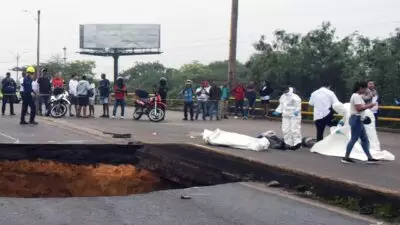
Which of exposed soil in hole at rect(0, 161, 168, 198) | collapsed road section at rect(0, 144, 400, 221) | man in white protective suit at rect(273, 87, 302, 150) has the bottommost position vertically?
exposed soil in hole at rect(0, 161, 168, 198)

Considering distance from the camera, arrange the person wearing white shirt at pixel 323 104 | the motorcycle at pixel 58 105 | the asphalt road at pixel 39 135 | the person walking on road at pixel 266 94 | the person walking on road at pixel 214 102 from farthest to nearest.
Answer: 1. the person walking on road at pixel 266 94
2. the person walking on road at pixel 214 102
3. the motorcycle at pixel 58 105
4. the person wearing white shirt at pixel 323 104
5. the asphalt road at pixel 39 135

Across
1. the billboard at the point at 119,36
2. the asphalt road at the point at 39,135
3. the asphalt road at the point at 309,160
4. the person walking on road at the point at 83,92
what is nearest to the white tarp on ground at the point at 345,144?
the asphalt road at the point at 309,160

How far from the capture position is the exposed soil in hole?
37.3ft

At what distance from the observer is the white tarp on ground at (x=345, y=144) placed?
1129 cm

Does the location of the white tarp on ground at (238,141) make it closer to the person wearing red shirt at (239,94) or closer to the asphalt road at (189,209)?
the asphalt road at (189,209)

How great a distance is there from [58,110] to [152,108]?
3.42 m

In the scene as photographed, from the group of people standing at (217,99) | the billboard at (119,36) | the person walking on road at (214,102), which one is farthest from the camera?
the billboard at (119,36)

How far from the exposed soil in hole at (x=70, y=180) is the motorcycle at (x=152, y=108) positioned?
329 inches

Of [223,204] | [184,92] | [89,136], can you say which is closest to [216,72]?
[184,92]

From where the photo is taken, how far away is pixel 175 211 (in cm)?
741

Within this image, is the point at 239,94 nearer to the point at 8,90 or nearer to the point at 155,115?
the point at 155,115

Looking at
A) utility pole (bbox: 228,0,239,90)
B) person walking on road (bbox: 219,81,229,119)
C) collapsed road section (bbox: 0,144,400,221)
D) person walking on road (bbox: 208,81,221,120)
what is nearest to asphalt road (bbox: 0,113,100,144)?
collapsed road section (bbox: 0,144,400,221)

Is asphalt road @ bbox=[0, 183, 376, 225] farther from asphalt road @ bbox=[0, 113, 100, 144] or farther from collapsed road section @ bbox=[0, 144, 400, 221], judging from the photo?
asphalt road @ bbox=[0, 113, 100, 144]

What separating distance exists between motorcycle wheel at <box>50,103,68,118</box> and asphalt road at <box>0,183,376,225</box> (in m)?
12.8
